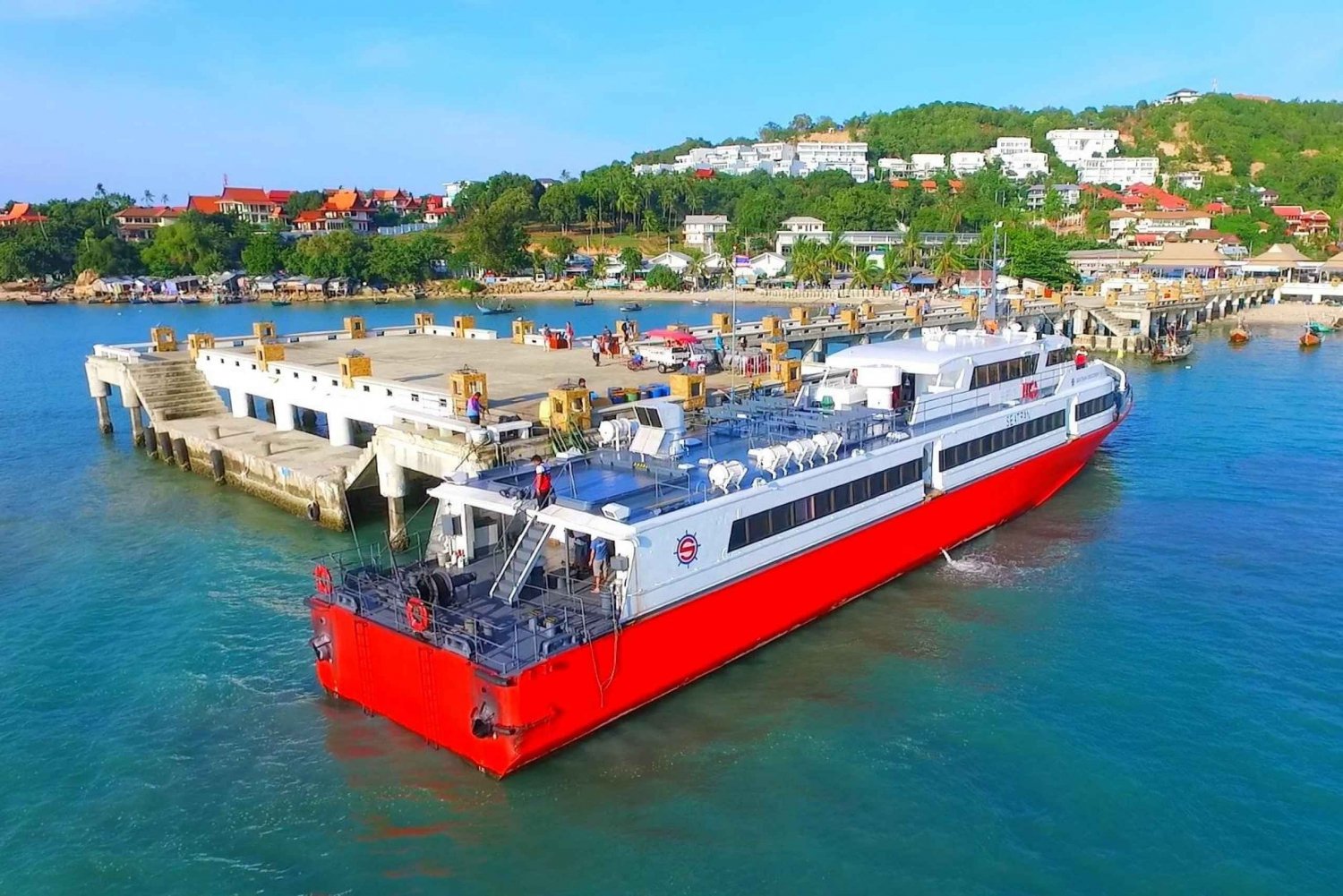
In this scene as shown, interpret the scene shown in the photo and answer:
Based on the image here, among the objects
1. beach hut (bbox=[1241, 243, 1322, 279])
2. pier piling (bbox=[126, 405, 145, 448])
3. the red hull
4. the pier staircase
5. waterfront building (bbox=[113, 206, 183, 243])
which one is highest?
waterfront building (bbox=[113, 206, 183, 243])

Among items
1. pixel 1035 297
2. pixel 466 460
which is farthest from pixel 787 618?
pixel 1035 297

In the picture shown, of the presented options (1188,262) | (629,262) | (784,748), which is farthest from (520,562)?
(629,262)

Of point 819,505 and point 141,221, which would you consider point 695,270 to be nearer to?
point 141,221

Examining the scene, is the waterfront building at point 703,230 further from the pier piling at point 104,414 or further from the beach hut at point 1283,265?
the pier piling at point 104,414

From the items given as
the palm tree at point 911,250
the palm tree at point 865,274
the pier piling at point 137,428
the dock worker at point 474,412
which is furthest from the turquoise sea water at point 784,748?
the palm tree at point 911,250

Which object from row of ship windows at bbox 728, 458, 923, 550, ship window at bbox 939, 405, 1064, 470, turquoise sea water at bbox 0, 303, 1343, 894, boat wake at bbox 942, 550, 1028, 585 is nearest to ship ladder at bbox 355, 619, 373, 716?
turquoise sea water at bbox 0, 303, 1343, 894

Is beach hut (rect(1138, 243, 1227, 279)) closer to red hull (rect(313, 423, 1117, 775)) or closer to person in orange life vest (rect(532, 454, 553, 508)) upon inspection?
red hull (rect(313, 423, 1117, 775))

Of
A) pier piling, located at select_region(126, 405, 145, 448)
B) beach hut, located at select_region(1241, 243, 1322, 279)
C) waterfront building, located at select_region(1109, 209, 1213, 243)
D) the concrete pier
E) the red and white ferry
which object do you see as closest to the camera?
the red and white ferry
